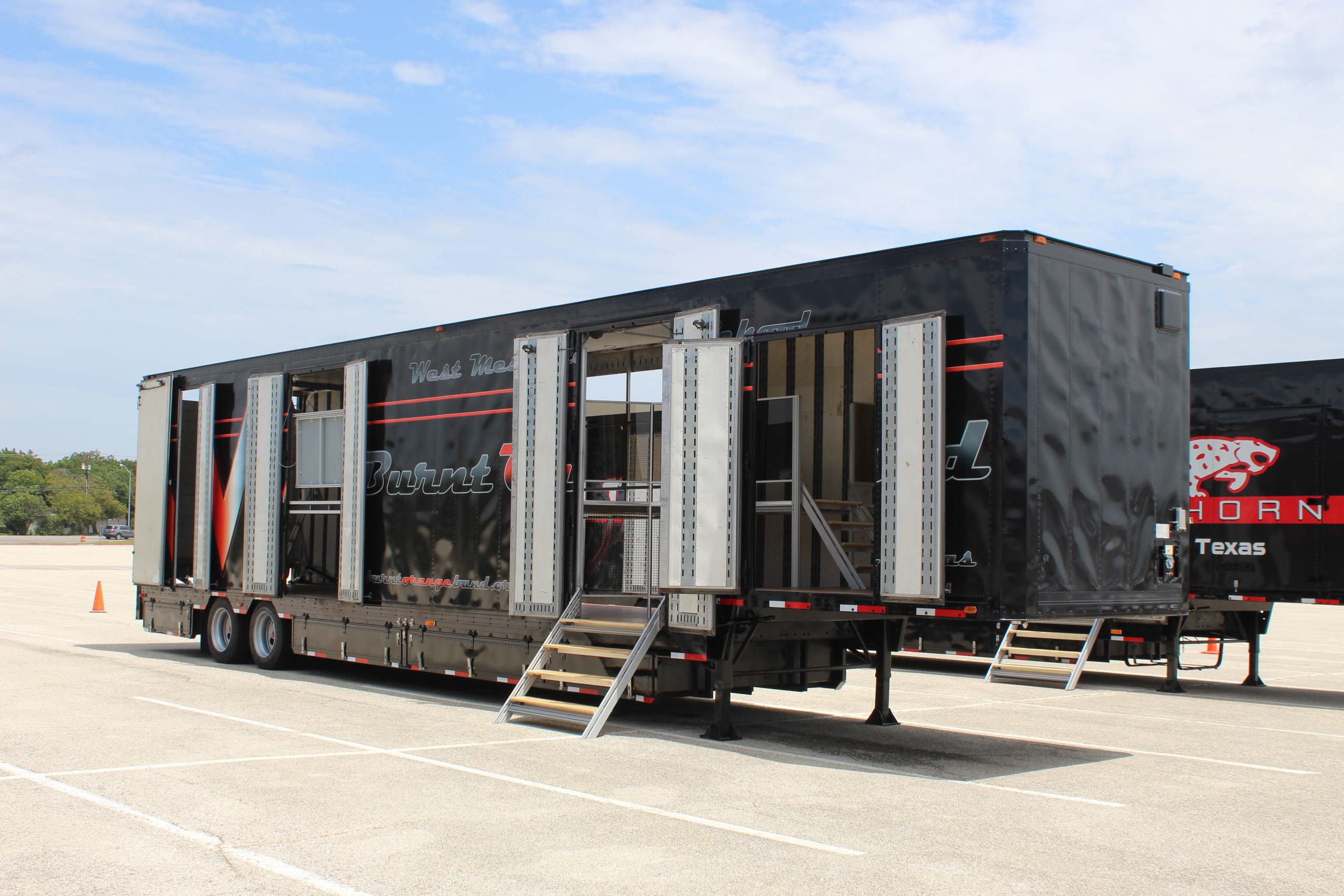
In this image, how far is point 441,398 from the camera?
12.2m

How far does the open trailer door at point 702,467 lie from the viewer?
921 cm

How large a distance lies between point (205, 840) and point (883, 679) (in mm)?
6142

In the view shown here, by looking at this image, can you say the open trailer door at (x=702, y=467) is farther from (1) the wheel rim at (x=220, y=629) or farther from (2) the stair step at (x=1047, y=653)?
(1) the wheel rim at (x=220, y=629)

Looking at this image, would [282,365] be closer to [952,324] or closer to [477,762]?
[477,762]

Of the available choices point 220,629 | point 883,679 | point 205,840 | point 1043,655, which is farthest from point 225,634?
point 1043,655

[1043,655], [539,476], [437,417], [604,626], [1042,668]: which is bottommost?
[1042,668]

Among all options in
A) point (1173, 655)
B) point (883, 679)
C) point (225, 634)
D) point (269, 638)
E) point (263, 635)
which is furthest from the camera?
point (225, 634)

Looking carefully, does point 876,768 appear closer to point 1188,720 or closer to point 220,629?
point 1188,720

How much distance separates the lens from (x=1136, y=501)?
8.94m

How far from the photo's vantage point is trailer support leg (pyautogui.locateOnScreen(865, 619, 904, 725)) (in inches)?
402

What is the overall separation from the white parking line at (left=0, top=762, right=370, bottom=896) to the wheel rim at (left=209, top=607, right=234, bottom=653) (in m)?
7.15

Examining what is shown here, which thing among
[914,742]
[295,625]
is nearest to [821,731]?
[914,742]

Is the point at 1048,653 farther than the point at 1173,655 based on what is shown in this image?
Yes

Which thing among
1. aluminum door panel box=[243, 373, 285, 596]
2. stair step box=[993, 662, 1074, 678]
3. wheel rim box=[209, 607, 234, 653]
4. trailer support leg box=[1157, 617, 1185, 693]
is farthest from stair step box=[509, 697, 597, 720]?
trailer support leg box=[1157, 617, 1185, 693]
